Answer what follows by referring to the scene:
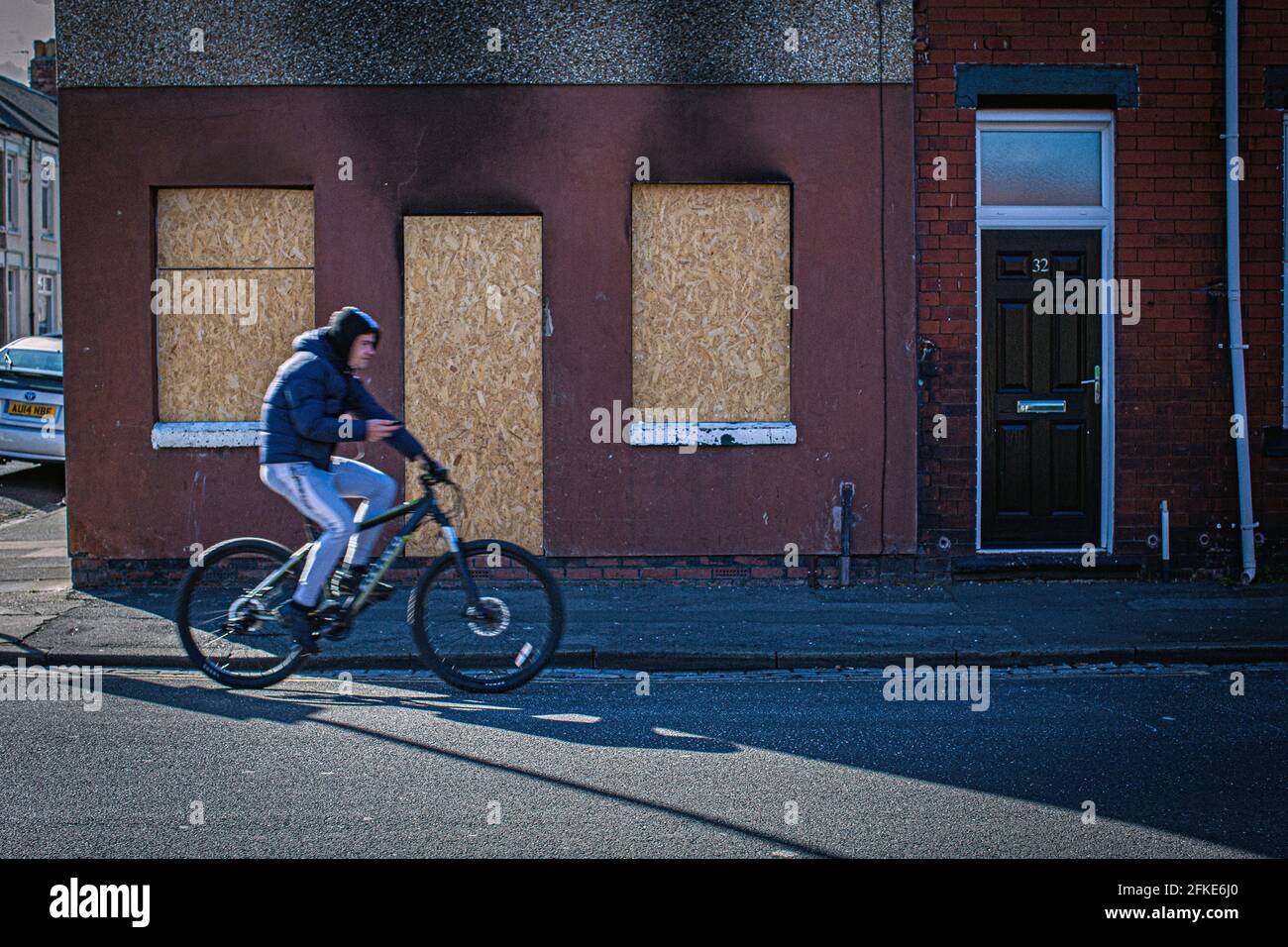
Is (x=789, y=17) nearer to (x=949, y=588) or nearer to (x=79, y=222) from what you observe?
(x=949, y=588)

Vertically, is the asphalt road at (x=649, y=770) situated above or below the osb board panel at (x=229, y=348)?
below

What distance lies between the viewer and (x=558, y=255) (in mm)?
11141

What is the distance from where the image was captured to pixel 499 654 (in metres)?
7.32

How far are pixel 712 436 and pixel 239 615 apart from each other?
490 centimetres

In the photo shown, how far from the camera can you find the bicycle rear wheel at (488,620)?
23.5 ft

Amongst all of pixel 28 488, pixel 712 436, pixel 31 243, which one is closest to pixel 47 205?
pixel 31 243

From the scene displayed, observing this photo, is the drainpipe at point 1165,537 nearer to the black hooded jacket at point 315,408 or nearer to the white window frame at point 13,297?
the black hooded jacket at point 315,408

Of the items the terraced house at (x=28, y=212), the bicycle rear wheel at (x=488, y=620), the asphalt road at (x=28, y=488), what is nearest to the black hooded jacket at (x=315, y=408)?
the bicycle rear wheel at (x=488, y=620)

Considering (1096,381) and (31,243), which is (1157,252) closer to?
(1096,381)

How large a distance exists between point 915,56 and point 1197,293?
3.05 metres

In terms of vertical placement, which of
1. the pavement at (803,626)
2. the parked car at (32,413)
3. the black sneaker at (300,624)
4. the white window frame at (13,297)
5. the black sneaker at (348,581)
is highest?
the white window frame at (13,297)

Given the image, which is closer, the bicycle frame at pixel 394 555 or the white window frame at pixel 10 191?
the bicycle frame at pixel 394 555

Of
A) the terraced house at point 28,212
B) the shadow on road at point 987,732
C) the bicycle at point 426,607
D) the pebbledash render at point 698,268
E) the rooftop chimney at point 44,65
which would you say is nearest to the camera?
the shadow on road at point 987,732

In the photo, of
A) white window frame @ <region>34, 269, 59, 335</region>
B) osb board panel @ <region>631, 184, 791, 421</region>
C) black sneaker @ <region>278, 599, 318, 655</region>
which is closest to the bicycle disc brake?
black sneaker @ <region>278, 599, 318, 655</region>
